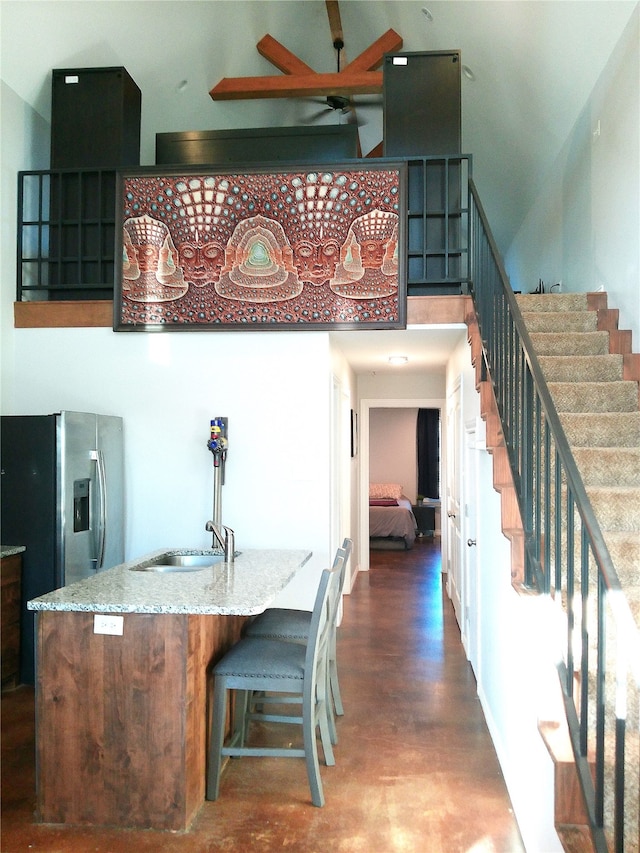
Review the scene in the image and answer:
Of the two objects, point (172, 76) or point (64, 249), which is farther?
point (172, 76)

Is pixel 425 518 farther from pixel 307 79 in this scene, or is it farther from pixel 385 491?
pixel 307 79

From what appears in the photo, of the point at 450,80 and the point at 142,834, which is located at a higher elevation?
the point at 450,80

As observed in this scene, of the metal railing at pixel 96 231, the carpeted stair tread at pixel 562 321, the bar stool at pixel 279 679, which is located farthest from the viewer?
the metal railing at pixel 96 231

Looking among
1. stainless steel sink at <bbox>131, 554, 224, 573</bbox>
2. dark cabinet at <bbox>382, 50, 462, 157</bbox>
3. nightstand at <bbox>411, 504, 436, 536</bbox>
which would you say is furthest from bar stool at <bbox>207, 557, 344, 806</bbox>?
nightstand at <bbox>411, 504, 436, 536</bbox>

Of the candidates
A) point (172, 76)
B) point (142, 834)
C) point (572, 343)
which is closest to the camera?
point (142, 834)

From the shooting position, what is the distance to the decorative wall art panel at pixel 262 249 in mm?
4543

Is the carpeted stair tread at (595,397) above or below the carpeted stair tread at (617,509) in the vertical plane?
above

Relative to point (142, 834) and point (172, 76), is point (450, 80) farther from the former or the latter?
point (142, 834)

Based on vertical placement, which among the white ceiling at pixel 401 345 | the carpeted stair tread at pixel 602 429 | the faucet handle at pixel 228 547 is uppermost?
the white ceiling at pixel 401 345

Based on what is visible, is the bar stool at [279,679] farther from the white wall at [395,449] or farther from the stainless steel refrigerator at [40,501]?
the white wall at [395,449]

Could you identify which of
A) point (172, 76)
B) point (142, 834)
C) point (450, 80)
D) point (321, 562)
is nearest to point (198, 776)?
point (142, 834)

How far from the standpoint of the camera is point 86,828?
257 centimetres

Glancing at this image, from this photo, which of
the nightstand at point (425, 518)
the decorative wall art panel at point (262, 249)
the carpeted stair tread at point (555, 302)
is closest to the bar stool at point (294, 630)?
the decorative wall art panel at point (262, 249)

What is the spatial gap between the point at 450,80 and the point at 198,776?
188 inches
